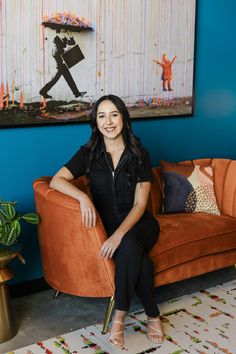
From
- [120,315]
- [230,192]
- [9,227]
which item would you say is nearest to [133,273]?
[120,315]

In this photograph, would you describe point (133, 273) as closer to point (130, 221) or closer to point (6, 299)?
point (130, 221)

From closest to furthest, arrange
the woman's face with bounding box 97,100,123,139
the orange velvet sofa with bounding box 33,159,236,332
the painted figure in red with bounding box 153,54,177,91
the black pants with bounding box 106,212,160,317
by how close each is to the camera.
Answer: the black pants with bounding box 106,212,160,317 → the orange velvet sofa with bounding box 33,159,236,332 → the woman's face with bounding box 97,100,123,139 → the painted figure in red with bounding box 153,54,177,91

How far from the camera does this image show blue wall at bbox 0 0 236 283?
9.72 ft

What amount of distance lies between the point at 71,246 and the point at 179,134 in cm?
154

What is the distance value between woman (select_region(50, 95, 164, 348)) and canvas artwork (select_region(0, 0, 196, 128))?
0.44 meters

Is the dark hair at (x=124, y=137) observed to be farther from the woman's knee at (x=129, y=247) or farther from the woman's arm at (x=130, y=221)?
the woman's knee at (x=129, y=247)

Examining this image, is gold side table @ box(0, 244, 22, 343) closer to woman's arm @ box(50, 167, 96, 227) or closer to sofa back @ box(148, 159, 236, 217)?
woman's arm @ box(50, 167, 96, 227)

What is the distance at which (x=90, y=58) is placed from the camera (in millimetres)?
3123

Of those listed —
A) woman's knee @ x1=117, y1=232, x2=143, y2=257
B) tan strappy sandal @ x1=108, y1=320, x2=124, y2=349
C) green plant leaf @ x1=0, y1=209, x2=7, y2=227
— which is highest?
green plant leaf @ x1=0, y1=209, x2=7, y2=227

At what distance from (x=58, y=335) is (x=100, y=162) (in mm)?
961

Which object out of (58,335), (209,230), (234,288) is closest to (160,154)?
(209,230)

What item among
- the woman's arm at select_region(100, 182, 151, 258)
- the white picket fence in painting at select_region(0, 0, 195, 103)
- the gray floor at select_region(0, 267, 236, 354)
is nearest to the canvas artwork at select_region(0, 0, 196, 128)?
the white picket fence in painting at select_region(0, 0, 195, 103)

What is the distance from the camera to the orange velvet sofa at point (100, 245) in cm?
255

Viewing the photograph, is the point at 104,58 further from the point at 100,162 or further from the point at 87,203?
the point at 87,203
